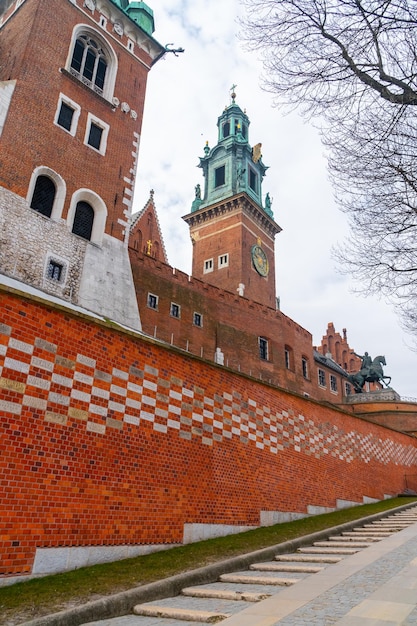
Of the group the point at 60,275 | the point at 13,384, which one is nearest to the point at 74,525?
the point at 13,384

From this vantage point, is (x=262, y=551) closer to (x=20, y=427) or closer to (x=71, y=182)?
(x=20, y=427)

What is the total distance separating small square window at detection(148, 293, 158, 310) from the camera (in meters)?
25.1

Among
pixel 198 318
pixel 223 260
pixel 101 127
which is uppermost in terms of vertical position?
pixel 223 260

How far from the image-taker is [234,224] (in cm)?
4284

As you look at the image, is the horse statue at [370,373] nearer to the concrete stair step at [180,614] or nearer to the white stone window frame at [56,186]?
the white stone window frame at [56,186]

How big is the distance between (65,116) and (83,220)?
14.6 feet

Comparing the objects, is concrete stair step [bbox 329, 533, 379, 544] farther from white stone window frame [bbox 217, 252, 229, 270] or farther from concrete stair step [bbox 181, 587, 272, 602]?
white stone window frame [bbox 217, 252, 229, 270]

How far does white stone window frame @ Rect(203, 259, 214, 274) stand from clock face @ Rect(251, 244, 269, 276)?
3.85 m

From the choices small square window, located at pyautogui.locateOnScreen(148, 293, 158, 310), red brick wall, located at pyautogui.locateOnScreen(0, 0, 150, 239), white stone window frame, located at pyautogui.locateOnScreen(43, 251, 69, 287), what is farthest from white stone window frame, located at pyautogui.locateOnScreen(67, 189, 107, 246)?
small square window, located at pyautogui.locateOnScreen(148, 293, 158, 310)

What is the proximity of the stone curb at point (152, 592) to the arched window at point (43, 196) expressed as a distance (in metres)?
14.2

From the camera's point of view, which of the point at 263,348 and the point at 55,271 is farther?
the point at 263,348

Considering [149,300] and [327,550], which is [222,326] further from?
[327,550]

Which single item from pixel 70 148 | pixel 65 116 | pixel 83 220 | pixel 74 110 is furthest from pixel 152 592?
pixel 74 110

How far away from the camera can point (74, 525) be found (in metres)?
6.36
